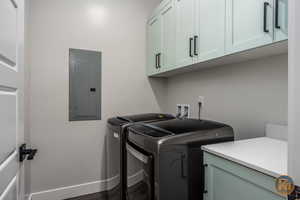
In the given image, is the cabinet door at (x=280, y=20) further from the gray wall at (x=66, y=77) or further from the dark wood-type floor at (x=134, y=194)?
the gray wall at (x=66, y=77)

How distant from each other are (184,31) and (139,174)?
4.31 feet

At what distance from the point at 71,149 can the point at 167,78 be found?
1.57 metres

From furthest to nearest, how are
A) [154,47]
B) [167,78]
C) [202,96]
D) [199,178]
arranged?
[167,78] → [154,47] → [202,96] → [199,178]

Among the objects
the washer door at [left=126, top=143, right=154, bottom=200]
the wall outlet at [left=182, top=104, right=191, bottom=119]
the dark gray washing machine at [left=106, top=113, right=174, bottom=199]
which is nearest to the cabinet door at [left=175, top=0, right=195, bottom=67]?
the wall outlet at [left=182, top=104, right=191, bottom=119]

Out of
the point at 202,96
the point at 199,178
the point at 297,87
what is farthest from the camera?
the point at 202,96

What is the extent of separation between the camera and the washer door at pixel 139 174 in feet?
3.58

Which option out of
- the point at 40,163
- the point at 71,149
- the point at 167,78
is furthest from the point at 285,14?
the point at 40,163

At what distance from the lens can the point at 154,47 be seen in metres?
2.26

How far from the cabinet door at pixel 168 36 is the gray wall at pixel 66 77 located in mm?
487

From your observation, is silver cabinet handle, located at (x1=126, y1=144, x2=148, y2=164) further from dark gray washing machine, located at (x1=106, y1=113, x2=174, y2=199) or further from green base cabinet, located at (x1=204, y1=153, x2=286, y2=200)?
green base cabinet, located at (x1=204, y1=153, x2=286, y2=200)

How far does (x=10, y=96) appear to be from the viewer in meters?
0.82

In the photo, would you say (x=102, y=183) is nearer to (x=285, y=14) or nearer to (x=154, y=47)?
(x=154, y=47)

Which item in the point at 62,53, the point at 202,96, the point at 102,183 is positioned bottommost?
the point at 102,183

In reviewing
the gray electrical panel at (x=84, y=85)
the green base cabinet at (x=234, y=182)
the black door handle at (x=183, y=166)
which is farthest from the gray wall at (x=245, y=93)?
the gray electrical panel at (x=84, y=85)
